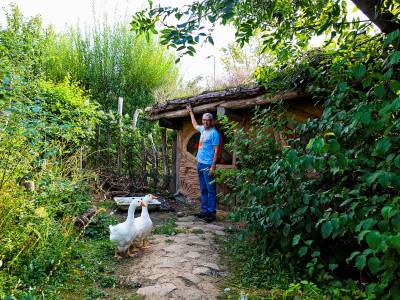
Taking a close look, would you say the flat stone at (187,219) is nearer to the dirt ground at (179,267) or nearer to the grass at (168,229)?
the grass at (168,229)

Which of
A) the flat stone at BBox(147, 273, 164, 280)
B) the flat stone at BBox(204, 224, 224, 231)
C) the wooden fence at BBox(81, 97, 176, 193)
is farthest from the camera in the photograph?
the wooden fence at BBox(81, 97, 176, 193)

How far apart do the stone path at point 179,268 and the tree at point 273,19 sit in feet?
7.42

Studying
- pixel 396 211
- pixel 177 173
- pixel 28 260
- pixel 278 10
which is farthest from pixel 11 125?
pixel 177 173

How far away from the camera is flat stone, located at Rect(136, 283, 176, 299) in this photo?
3.33m

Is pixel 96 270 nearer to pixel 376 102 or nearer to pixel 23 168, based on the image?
pixel 23 168

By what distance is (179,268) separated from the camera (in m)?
3.96

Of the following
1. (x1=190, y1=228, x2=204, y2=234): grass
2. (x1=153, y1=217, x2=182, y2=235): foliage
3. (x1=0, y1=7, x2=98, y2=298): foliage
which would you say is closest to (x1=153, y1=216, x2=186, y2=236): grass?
(x1=153, y1=217, x2=182, y2=235): foliage

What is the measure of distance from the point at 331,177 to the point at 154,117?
212 inches

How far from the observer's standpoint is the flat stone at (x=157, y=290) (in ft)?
10.9

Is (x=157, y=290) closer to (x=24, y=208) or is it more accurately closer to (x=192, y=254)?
(x=192, y=254)

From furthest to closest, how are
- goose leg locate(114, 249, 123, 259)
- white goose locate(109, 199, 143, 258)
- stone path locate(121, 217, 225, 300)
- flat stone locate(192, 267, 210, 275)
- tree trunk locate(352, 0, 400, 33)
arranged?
goose leg locate(114, 249, 123, 259)
white goose locate(109, 199, 143, 258)
flat stone locate(192, 267, 210, 275)
stone path locate(121, 217, 225, 300)
tree trunk locate(352, 0, 400, 33)

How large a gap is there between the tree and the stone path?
226 centimetres

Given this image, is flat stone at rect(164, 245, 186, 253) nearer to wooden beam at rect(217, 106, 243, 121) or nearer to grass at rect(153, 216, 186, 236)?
grass at rect(153, 216, 186, 236)

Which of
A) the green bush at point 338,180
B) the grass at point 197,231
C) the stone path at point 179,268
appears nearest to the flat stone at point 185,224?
the grass at point 197,231
